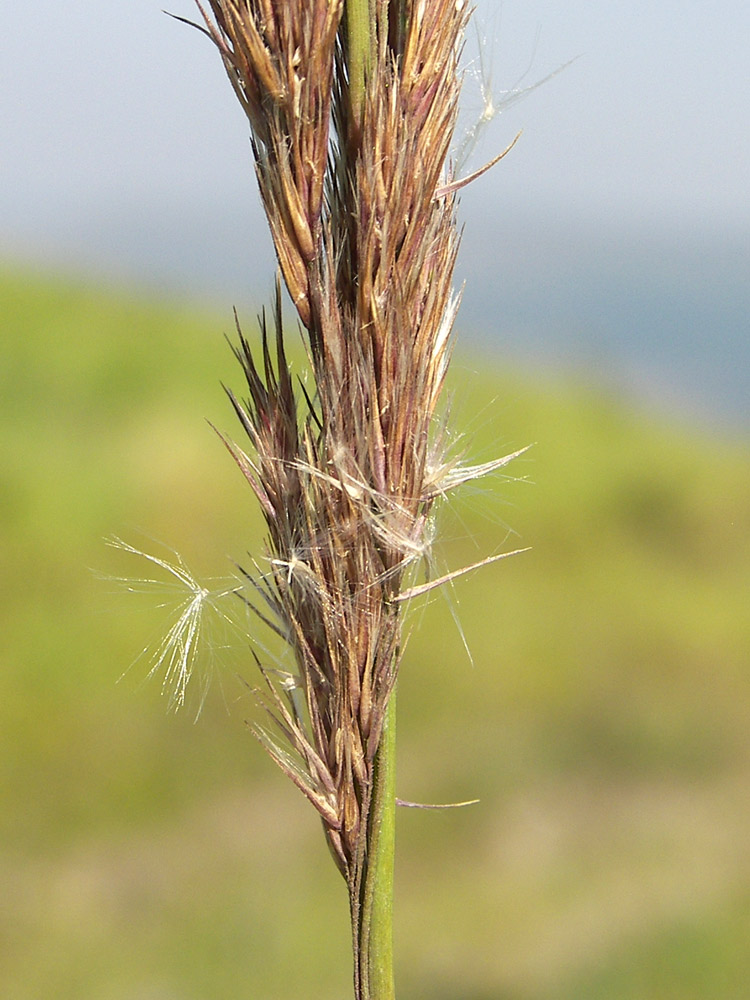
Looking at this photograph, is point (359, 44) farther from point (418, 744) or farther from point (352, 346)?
point (418, 744)

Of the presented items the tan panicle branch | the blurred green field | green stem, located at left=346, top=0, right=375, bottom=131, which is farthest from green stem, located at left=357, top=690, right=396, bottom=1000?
the blurred green field

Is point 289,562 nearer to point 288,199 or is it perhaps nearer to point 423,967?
point 288,199

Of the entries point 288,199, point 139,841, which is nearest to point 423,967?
point 139,841

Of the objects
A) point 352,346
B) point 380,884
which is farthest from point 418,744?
point 352,346

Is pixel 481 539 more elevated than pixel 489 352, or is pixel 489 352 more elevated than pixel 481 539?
pixel 489 352

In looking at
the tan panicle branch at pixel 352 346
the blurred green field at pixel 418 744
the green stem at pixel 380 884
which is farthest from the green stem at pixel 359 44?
the blurred green field at pixel 418 744

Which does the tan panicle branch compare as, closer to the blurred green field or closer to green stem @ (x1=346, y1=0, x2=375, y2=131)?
green stem @ (x1=346, y1=0, x2=375, y2=131)
